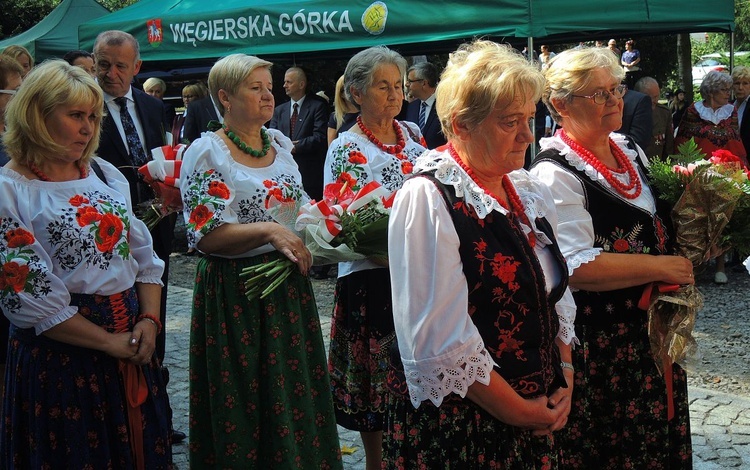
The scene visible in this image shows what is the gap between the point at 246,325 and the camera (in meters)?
3.87

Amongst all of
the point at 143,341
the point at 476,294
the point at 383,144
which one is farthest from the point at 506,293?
the point at 383,144

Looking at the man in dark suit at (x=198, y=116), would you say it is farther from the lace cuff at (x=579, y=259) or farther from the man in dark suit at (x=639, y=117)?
the lace cuff at (x=579, y=259)

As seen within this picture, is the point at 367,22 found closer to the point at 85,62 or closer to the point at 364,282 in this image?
the point at 85,62

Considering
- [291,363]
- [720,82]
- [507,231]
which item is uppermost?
[720,82]

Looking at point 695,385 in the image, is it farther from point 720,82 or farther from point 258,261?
point 720,82

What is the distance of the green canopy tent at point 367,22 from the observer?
26.7 feet

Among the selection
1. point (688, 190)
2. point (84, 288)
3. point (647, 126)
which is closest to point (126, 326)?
point (84, 288)

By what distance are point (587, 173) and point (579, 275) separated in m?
0.40

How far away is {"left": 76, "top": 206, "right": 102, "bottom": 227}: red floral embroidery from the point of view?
3.09 metres

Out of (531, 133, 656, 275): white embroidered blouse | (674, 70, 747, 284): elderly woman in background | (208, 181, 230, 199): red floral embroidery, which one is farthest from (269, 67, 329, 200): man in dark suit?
(531, 133, 656, 275): white embroidered blouse

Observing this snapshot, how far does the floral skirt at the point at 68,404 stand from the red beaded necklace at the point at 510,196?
147 cm

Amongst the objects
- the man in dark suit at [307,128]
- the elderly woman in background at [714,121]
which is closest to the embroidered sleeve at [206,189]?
the man in dark suit at [307,128]

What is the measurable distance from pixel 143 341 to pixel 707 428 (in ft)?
11.0

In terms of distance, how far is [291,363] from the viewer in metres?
3.92
